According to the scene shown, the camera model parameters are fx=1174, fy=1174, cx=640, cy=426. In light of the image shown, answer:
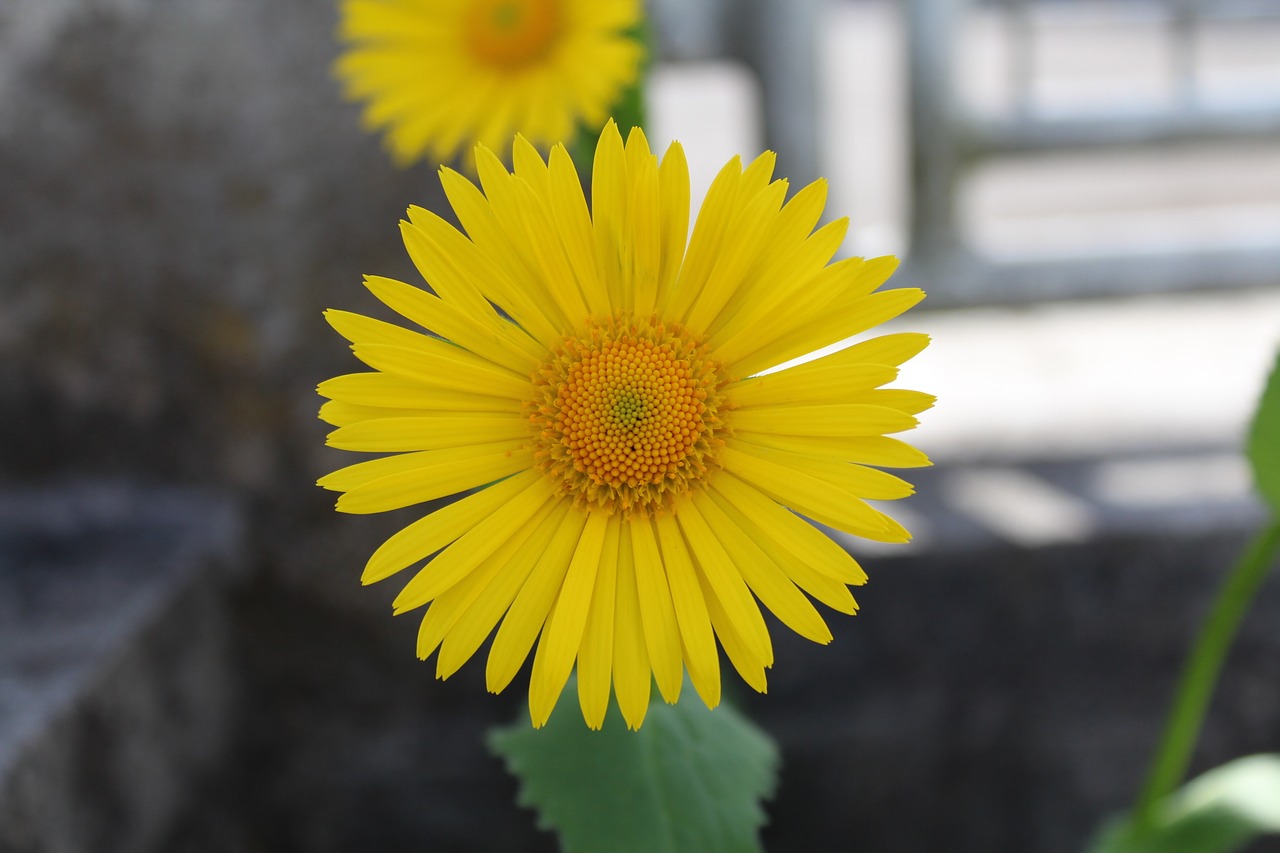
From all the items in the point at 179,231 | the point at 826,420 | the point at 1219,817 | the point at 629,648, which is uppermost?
the point at 179,231

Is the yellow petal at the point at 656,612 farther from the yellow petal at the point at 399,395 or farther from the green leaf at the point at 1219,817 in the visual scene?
the green leaf at the point at 1219,817

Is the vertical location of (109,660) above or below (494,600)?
below

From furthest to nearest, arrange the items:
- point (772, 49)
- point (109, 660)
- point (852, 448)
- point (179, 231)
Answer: point (772, 49), point (179, 231), point (109, 660), point (852, 448)

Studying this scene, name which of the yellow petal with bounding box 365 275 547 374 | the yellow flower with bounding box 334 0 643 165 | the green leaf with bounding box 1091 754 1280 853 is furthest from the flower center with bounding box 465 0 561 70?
the green leaf with bounding box 1091 754 1280 853

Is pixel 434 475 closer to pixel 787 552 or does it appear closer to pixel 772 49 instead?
pixel 787 552

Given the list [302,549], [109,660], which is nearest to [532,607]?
[109,660]

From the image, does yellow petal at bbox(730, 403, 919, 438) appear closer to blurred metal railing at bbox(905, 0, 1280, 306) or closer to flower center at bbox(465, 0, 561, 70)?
flower center at bbox(465, 0, 561, 70)
